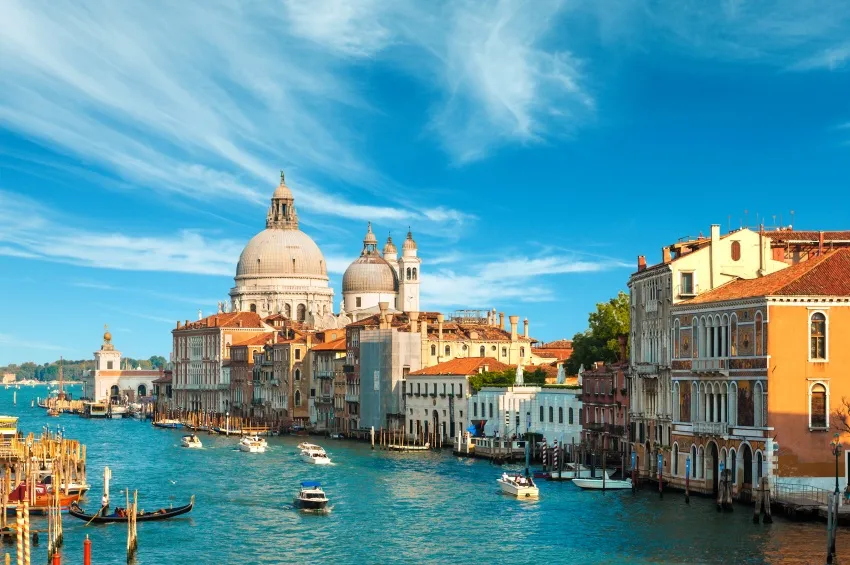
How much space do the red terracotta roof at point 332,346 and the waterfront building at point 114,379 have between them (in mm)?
67062

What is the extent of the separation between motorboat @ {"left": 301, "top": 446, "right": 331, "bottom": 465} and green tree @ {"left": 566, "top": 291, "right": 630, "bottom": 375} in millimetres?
14178

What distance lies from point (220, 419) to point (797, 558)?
278 feet

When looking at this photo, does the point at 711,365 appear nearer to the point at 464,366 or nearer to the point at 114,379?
the point at 464,366

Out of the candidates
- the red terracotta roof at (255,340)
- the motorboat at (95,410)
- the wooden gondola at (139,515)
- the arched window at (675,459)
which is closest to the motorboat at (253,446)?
the wooden gondola at (139,515)

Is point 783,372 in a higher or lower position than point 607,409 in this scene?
higher

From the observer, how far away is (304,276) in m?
144

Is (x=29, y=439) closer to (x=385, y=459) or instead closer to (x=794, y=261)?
(x=385, y=459)

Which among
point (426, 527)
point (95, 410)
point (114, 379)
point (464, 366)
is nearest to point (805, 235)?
point (426, 527)

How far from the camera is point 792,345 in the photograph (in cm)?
4138

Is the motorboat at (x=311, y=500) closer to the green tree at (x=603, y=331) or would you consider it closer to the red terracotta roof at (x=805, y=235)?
the red terracotta roof at (x=805, y=235)

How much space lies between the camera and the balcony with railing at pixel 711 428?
43.7 metres

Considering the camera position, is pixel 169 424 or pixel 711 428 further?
pixel 169 424

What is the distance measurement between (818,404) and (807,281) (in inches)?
136

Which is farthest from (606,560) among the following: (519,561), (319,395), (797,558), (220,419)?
(220,419)
